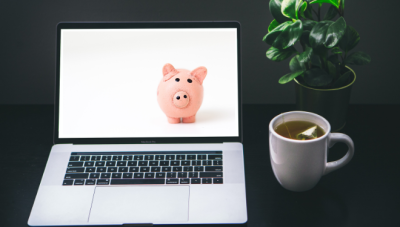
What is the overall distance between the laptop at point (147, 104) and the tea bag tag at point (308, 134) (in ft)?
0.49

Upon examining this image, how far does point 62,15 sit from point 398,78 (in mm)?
982

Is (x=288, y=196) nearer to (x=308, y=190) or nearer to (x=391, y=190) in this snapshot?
(x=308, y=190)

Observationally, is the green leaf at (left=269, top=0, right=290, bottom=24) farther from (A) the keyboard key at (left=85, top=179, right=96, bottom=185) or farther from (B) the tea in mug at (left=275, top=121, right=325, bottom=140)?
(A) the keyboard key at (left=85, top=179, right=96, bottom=185)

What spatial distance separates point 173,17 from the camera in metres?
0.94

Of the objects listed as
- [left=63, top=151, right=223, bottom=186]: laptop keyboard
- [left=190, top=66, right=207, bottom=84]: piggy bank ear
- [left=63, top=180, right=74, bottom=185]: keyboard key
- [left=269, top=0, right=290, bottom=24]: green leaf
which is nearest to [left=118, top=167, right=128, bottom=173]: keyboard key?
[left=63, top=151, right=223, bottom=186]: laptop keyboard

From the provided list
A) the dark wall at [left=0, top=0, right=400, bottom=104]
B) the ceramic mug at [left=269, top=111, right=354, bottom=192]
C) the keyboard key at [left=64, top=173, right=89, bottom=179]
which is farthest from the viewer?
the dark wall at [left=0, top=0, right=400, bottom=104]

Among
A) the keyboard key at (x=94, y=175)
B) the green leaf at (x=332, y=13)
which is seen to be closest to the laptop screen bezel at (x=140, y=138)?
the keyboard key at (x=94, y=175)

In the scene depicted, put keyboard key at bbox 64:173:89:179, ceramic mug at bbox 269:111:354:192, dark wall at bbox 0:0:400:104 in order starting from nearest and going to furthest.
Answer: ceramic mug at bbox 269:111:354:192
keyboard key at bbox 64:173:89:179
dark wall at bbox 0:0:400:104

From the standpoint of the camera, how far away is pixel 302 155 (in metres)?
0.64

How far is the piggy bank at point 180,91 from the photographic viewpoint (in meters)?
0.78

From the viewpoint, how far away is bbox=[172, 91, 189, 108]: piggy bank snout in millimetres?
783

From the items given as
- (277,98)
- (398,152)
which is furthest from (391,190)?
(277,98)

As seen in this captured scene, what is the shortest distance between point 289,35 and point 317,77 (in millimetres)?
148

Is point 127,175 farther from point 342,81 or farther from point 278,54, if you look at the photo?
point 342,81
